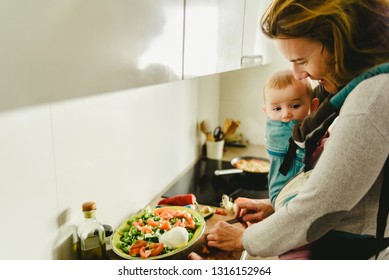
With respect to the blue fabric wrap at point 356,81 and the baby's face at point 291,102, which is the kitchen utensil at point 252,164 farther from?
the blue fabric wrap at point 356,81

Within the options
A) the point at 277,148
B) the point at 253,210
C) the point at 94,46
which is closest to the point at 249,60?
the point at 277,148

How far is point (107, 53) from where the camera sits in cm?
49

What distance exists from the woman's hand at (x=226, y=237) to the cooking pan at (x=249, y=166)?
646 millimetres

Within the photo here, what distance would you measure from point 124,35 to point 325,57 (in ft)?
1.25

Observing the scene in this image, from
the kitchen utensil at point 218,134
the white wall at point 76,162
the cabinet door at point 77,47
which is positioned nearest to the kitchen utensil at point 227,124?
the kitchen utensil at point 218,134

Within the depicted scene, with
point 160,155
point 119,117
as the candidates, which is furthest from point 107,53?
point 160,155

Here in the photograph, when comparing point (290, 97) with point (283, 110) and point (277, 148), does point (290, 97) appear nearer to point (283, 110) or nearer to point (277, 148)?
point (283, 110)

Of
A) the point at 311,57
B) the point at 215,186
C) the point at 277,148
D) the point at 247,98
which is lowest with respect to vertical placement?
the point at 215,186

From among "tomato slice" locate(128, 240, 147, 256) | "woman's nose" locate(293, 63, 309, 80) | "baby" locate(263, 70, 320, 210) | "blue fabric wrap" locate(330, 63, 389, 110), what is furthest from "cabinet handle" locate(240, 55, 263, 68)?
"tomato slice" locate(128, 240, 147, 256)

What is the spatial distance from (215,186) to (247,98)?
0.80 meters

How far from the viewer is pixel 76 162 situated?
898mm

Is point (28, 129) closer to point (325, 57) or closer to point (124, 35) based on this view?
point (124, 35)

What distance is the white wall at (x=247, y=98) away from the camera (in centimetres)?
206

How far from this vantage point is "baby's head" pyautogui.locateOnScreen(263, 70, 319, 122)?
3.40 feet
